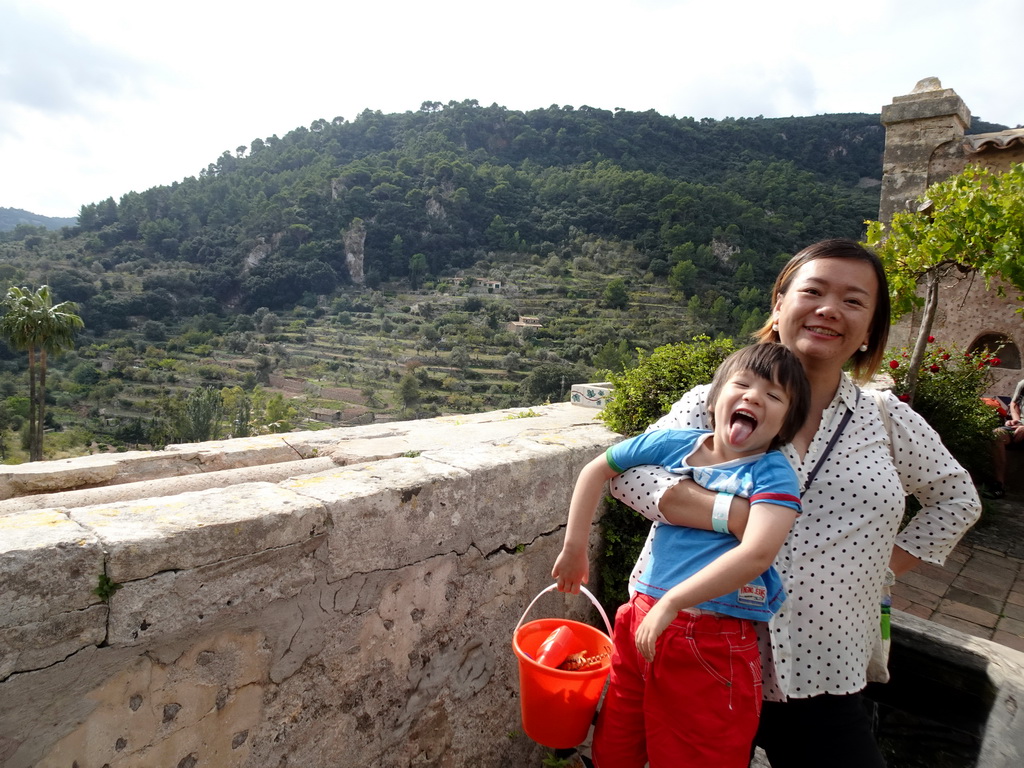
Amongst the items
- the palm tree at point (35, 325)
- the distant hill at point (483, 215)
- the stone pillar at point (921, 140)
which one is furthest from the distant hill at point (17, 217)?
the stone pillar at point (921, 140)

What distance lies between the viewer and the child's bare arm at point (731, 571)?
44.1 inches

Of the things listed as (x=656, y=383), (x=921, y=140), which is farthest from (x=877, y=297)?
(x=921, y=140)

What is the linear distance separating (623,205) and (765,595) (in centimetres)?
5213

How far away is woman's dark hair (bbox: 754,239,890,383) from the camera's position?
1.43 metres

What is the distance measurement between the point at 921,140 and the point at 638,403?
7.35 meters

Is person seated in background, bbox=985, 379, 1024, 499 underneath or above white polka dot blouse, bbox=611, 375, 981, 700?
underneath

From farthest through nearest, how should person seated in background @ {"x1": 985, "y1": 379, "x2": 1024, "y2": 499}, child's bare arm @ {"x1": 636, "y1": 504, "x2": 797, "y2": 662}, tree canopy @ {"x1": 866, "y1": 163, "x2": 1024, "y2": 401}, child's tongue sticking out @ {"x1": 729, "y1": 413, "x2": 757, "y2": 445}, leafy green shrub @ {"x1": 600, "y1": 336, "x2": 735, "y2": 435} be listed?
1. person seated in background @ {"x1": 985, "y1": 379, "x2": 1024, "y2": 499}
2. tree canopy @ {"x1": 866, "y1": 163, "x2": 1024, "y2": 401}
3. leafy green shrub @ {"x1": 600, "y1": 336, "x2": 735, "y2": 435}
4. child's tongue sticking out @ {"x1": 729, "y1": 413, "x2": 757, "y2": 445}
5. child's bare arm @ {"x1": 636, "y1": 504, "x2": 797, "y2": 662}

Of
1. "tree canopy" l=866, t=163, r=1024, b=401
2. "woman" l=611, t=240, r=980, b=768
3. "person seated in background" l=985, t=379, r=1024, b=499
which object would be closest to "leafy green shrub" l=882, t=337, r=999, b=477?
"person seated in background" l=985, t=379, r=1024, b=499

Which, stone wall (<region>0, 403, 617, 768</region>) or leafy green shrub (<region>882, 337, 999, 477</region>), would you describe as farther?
leafy green shrub (<region>882, 337, 999, 477</region>)

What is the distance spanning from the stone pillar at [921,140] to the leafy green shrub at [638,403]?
6329 millimetres

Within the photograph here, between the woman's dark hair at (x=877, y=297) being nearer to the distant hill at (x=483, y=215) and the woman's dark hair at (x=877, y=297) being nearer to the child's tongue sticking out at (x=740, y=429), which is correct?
the child's tongue sticking out at (x=740, y=429)

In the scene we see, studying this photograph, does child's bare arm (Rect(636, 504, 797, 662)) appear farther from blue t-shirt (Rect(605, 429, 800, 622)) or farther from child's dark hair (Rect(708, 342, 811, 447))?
child's dark hair (Rect(708, 342, 811, 447))

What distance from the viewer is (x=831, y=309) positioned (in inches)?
54.3

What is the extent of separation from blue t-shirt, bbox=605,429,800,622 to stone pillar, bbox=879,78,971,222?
→ 7.94 m
